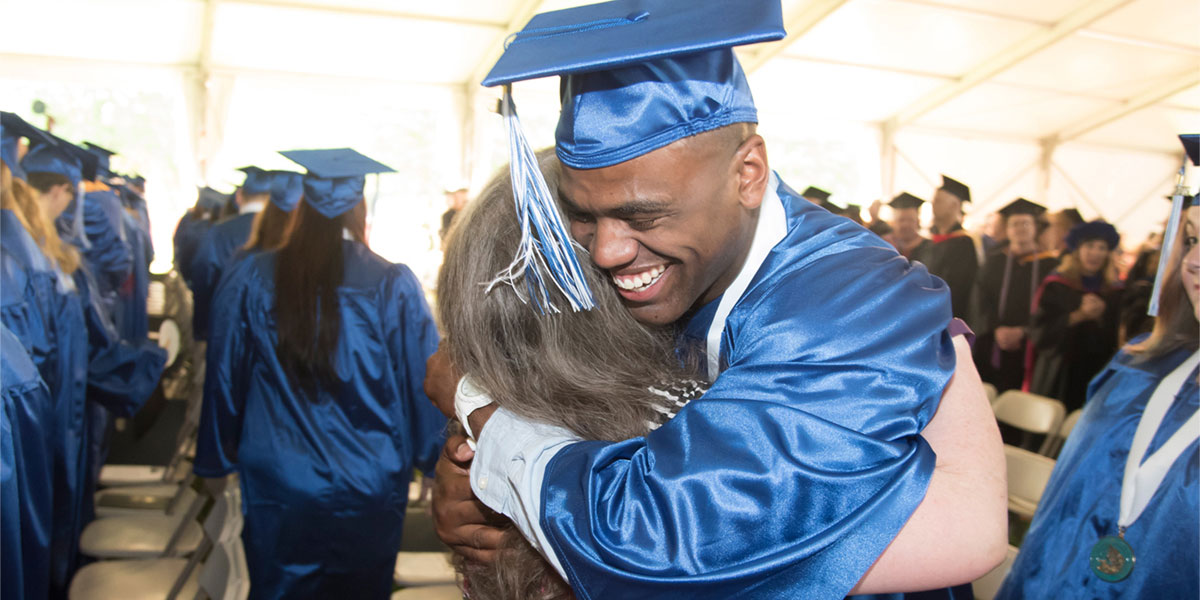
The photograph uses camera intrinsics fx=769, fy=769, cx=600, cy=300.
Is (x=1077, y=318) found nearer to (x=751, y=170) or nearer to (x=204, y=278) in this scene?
(x=751, y=170)

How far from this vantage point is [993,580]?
288cm

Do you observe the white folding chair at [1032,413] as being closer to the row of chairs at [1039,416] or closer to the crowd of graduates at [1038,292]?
the row of chairs at [1039,416]

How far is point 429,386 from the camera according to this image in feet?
4.19

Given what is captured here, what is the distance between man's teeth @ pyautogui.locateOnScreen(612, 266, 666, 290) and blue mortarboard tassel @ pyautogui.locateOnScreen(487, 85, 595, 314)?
0.05 m

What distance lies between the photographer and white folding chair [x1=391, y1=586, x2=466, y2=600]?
8.88ft

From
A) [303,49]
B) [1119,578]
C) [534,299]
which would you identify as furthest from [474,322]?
[303,49]

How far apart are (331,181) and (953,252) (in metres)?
5.30

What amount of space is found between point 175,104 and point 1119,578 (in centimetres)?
1311

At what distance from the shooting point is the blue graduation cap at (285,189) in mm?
4008

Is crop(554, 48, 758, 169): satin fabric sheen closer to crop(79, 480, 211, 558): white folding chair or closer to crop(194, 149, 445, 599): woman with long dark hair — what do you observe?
crop(194, 149, 445, 599): woman with long dark hair

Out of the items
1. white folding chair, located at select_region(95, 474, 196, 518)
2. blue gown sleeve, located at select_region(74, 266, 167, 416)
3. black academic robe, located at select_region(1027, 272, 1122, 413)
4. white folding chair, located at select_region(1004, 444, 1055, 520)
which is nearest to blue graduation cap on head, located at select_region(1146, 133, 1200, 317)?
white folding chair, located at select_region(1004, 444, 1055, 520)

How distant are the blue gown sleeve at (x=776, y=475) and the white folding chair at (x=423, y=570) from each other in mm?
2108

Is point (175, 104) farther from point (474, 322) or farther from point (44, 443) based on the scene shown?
point (474, 322)

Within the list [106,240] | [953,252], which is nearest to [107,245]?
[106,240]
